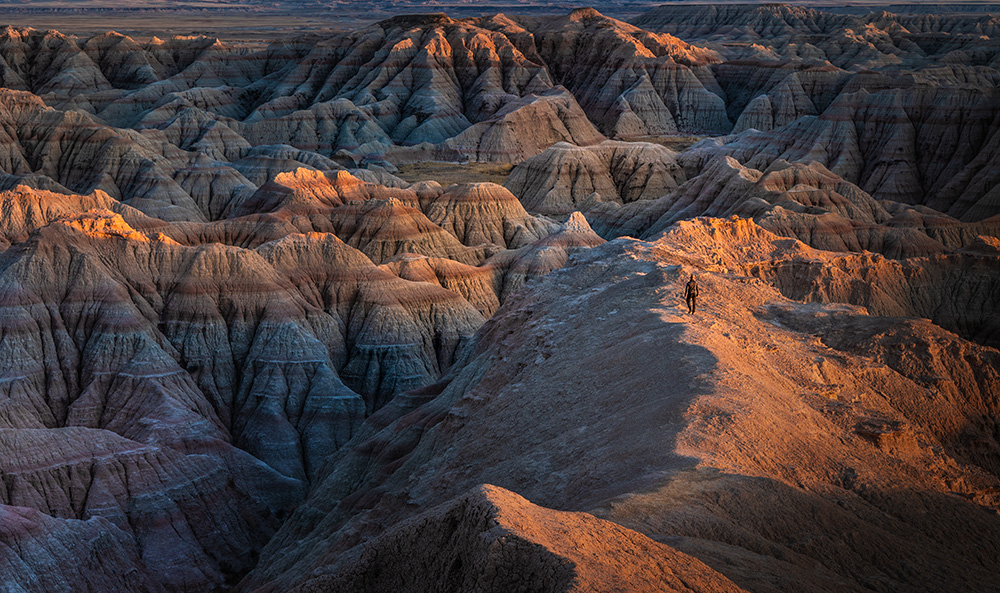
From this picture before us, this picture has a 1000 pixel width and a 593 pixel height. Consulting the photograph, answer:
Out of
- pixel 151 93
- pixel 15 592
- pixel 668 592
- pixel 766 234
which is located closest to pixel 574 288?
pixel 766 234

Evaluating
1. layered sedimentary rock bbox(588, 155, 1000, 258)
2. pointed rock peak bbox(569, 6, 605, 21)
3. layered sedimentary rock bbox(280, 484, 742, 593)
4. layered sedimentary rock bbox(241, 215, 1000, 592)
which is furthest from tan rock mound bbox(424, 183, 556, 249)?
pointed rock peak bbox(569, 6, 605, 21)

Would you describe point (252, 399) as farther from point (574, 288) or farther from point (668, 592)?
point (668, 592)

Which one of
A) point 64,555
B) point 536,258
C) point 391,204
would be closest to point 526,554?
point 64,555

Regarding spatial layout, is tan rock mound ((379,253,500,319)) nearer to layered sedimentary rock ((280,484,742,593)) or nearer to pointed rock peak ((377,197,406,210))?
pointed rock peak ((377,197,406,210))

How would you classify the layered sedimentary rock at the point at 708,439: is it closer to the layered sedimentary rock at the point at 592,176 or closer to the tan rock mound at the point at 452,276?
the tan rock mound at the point at 452,276

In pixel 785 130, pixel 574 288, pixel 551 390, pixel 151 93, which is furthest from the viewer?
pixel 151 93

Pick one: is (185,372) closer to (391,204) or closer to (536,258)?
(536,258)
